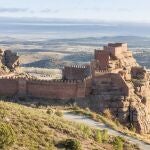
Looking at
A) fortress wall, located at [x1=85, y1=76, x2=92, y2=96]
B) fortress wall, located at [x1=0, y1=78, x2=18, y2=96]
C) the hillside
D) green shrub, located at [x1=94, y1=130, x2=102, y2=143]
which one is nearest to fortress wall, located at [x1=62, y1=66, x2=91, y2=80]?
fortress wall, located at [x1=85, y1=76, x2=92, y2=96]

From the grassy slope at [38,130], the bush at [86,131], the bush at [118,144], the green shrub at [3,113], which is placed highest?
the green shrub at [3,113]

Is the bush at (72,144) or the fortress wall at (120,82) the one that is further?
the fortress wall at (120,82)

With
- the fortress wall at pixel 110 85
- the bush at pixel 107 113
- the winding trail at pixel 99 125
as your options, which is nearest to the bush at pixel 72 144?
the winding trail at pixel 99 125

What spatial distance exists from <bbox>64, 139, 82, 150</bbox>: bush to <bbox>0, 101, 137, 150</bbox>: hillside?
427 mm

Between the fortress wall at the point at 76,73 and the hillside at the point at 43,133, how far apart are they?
72.8ft

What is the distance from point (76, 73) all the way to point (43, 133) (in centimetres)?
2851

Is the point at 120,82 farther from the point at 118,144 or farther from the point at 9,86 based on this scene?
the point at 118,144

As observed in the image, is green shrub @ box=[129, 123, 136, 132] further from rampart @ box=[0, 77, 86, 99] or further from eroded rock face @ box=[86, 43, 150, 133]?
rampart @ box=[0, 77, 86, 99]

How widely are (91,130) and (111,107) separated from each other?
1582cm

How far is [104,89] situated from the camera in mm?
61438

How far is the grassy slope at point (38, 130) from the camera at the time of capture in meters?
36.6

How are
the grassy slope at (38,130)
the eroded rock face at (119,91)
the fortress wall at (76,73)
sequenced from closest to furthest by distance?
the grassy slope at (38,130)
the eroded rock face at (119,91)
the fortress wall at (76,73)

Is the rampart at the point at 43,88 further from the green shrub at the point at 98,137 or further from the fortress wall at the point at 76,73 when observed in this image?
the green shrub at the point at 98,137

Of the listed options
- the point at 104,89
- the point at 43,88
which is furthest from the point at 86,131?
the point at 43,88
